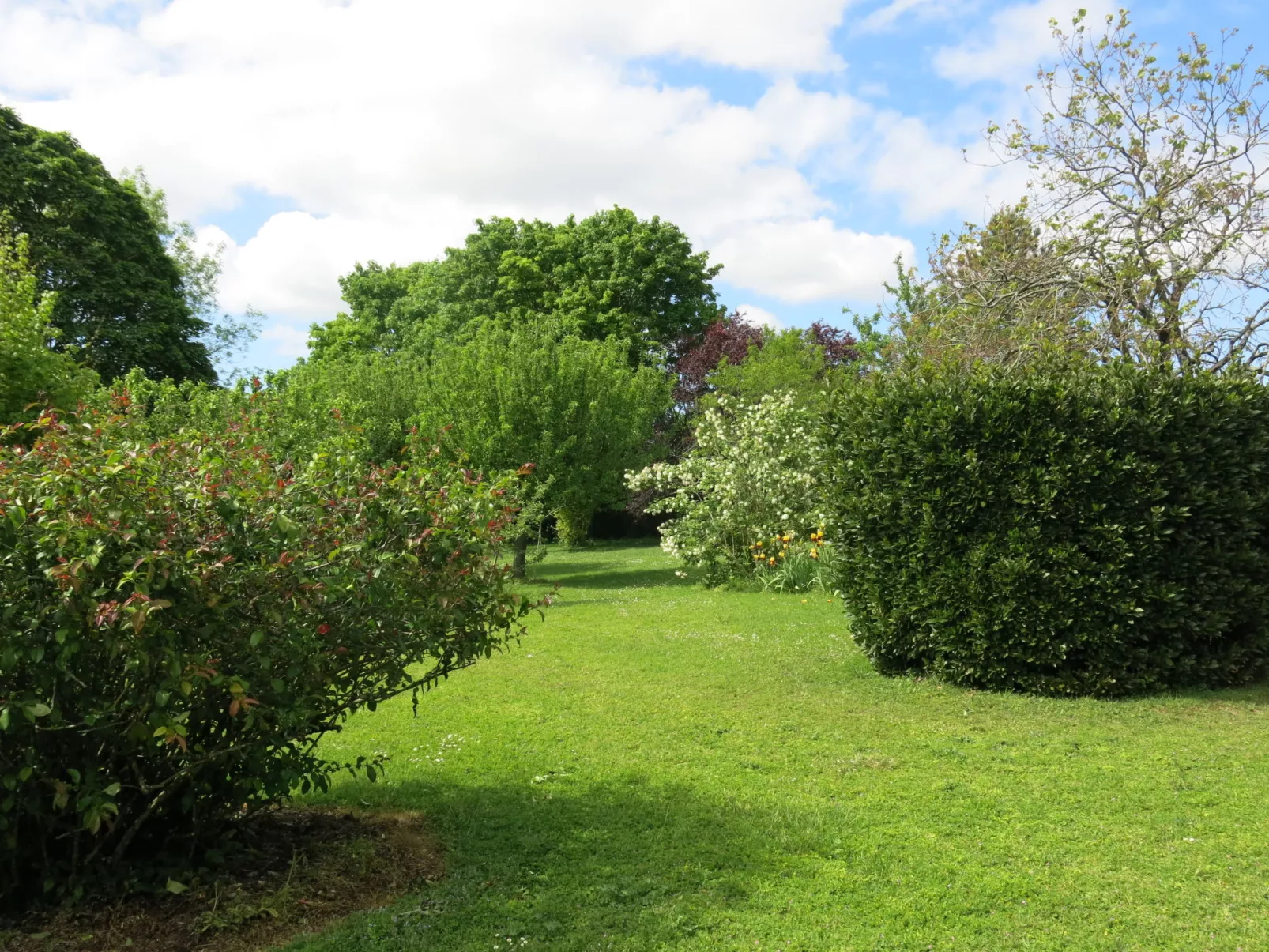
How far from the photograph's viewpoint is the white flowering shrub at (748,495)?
1580 centimetres

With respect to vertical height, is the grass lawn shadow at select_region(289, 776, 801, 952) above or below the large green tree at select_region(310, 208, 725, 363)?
below

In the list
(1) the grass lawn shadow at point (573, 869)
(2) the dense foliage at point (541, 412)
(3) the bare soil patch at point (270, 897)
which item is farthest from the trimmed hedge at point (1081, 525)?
(2) the dense foliage at point (541, 412)

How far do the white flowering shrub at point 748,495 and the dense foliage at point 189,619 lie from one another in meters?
11.5

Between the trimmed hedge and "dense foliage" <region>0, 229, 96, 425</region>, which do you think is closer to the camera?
the trimmed hedge

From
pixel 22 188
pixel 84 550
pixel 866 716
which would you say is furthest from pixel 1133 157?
pixel 22 188

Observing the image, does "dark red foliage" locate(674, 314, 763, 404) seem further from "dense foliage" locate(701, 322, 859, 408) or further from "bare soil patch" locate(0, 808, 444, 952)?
"bare soil patch" locate(0, 808, 444, 952)

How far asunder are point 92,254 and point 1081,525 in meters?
27.7

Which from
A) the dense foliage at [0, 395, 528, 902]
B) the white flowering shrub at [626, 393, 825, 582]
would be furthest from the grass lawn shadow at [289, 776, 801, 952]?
the white flowering shrub at [626, 393, 825, 582]

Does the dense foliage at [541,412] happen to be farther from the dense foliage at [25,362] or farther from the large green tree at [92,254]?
the large green tree at [92,254]

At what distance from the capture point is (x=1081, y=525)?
25.2 ft

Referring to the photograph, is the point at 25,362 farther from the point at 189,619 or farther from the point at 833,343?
the point at 833,343

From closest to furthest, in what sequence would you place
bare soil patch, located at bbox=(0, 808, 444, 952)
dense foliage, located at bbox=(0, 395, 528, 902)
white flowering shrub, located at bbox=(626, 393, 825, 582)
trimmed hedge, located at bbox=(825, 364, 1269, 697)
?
dense foliage, located at bbox=(0, 395, 528, 902) < bare soil patch, located at bbox=(0, 808, 444, 952) < trimmed hedge, located at bbox=(825, 364, 1269, 697) < white flowering shrub, located at bbox=(626, 393, 825, 582)

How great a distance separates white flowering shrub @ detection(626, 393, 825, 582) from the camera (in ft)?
51.9

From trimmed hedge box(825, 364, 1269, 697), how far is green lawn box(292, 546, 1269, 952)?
1.42 feet
